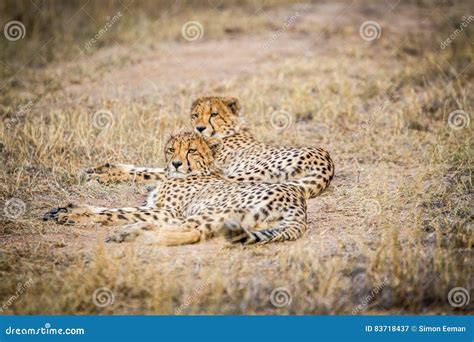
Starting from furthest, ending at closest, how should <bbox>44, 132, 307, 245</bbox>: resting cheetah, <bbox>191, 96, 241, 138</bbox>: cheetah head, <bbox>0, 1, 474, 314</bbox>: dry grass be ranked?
<bbox>191, 96, 241, 138</bbox>: cheetah head < <bbox>44, 132, 307, 245</bbox>: resting cheetah < <bbox>0, 1, 474, 314</bbox>: dry grass

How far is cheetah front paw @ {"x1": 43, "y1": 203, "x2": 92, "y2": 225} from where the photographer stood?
5766mm

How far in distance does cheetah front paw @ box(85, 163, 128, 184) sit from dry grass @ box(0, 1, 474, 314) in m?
0.12

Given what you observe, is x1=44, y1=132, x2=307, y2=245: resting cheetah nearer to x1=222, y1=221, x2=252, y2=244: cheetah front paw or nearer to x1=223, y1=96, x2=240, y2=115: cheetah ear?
x1=222, y1=221, x2=252, y2=244: cheetah front paw

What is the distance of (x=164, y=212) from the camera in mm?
5926

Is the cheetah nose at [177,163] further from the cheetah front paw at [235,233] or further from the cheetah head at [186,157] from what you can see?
the cheetah front paw at [235,233]

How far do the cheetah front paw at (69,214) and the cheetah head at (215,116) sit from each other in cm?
206

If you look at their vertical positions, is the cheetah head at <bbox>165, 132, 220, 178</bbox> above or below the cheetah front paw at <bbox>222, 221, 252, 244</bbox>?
above

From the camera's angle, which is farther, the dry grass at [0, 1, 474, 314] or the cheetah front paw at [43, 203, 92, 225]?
the cheetah front paw at [43, 203, 92, 225]

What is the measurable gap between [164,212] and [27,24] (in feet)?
26.9

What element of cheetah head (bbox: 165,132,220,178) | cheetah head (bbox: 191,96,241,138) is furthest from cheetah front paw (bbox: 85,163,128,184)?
cheetah head (bbox: 191,96,241,138)

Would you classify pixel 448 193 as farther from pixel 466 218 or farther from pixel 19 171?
pixel 19 171

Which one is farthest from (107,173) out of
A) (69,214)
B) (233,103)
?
(233,103)

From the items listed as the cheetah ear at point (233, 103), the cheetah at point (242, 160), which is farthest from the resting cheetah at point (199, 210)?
the cheetah ear at point (233, 103)

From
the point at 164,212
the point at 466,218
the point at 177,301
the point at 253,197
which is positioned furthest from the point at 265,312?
the point at 466,218
